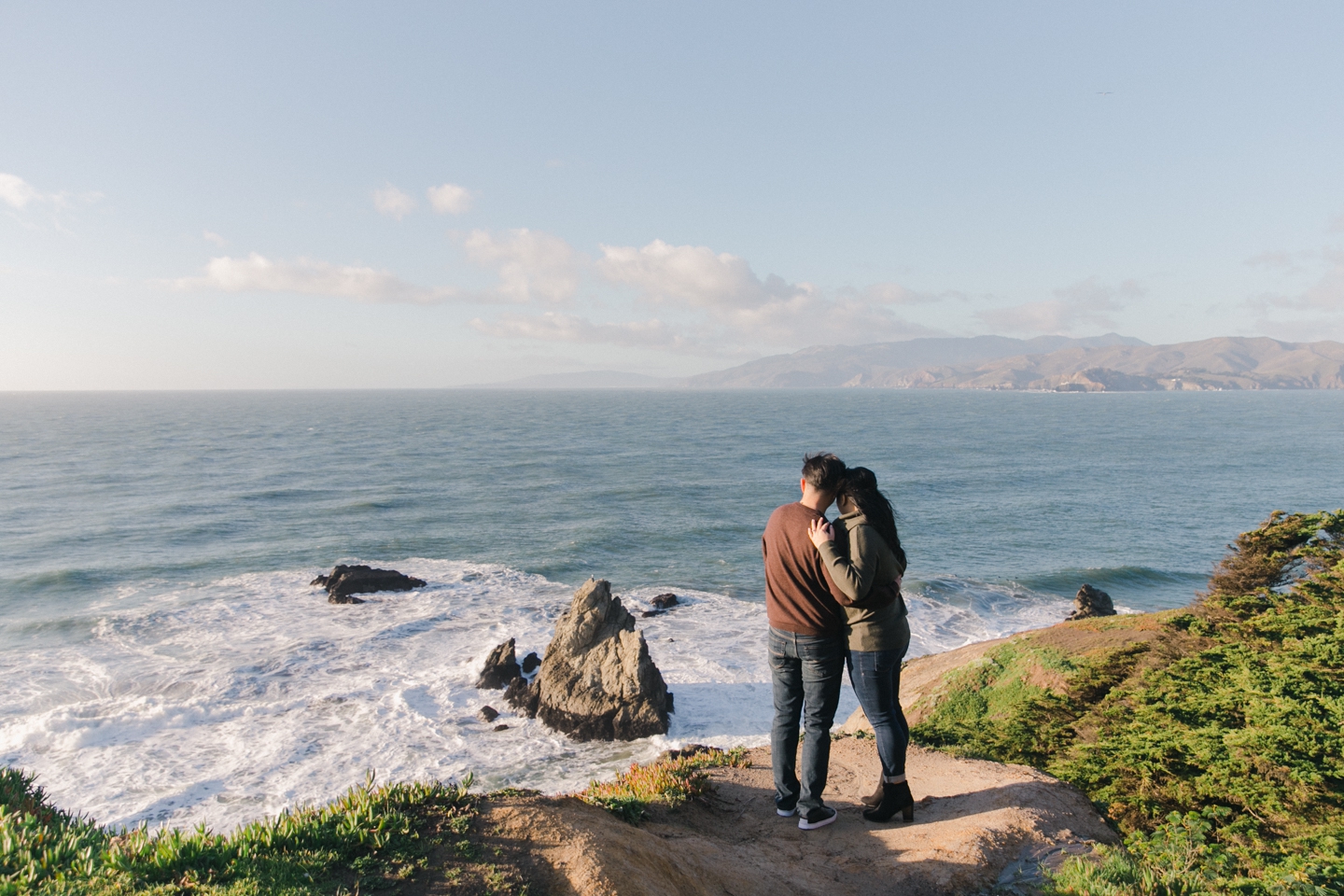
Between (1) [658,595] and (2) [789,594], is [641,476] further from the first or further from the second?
(2) [789,594]

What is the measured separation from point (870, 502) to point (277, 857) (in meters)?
4.39

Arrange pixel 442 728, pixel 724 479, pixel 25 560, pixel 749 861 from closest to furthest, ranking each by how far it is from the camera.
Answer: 1. pixel 749 861
2. pixel 442 728
3. pixel 25 560
4. pixel 724 479

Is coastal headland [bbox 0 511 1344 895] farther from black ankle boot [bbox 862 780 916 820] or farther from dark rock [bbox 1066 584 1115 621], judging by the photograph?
dark rock [bbox 1066 584 1115 621]

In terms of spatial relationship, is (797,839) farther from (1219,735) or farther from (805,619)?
(1219,735)

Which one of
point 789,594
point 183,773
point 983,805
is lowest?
point 183,773

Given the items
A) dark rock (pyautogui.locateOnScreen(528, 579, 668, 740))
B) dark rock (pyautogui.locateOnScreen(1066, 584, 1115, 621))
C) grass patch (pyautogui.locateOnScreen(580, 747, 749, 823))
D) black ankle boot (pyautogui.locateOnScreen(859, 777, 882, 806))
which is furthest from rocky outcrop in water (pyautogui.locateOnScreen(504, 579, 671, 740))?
dark rock (pyautogui.locateOnScreen(1066, 584, 1115, 621))

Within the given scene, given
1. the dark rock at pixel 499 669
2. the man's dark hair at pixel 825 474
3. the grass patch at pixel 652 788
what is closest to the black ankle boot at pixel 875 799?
the grass patch at pixel 652 788

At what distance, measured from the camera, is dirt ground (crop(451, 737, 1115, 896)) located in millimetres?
4176

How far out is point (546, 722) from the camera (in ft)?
55.9

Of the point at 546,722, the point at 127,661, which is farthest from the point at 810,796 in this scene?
the point at 127,661

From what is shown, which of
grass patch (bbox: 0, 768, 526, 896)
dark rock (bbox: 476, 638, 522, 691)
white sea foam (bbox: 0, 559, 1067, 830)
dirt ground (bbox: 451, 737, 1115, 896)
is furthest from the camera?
dark rock (bbox: 476, 638, 522, 691)

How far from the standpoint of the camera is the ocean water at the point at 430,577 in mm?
15898

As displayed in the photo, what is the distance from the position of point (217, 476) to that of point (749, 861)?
64855 millimetres

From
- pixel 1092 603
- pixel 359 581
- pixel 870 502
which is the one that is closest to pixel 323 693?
pixel 359 581
